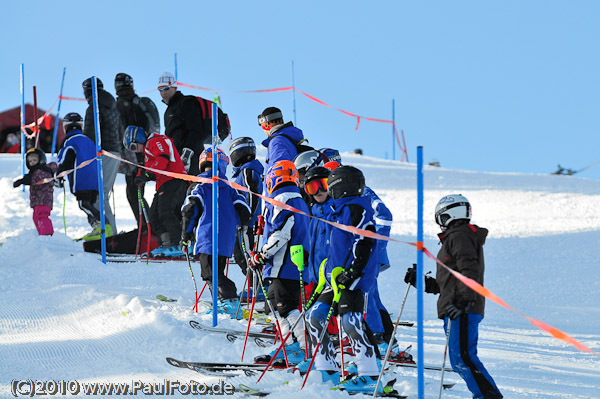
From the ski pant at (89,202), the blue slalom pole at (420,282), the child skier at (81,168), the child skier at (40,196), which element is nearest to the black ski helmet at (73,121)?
the child skier at (81,168)

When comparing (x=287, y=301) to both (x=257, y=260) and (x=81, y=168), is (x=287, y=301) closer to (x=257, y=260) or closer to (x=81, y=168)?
(x=257, y=260)

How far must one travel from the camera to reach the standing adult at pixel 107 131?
39.2ft

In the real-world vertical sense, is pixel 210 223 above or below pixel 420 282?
above

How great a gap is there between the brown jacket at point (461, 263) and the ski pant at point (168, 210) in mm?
5760

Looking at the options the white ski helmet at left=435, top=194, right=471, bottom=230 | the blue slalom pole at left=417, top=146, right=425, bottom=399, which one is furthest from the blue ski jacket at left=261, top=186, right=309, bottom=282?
the blue slalom pole at left=417, top=146, right=425, bottom=399

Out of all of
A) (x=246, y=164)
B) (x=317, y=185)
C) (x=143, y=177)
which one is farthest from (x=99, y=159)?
(x=317, y=185)

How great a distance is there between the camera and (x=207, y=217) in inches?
316

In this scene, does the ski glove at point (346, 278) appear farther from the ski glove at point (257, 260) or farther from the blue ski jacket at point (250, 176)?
the blue ski jacket at point (250, 176)

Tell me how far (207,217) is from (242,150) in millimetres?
803

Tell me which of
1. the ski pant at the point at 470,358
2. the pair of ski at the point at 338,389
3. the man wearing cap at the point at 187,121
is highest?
the man wearing cap at the point at 187,121

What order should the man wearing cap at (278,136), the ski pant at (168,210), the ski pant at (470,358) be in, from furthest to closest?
the ski pant at (168,210)
the man wearing cap at (278,136)
the ski pant at (470,358)

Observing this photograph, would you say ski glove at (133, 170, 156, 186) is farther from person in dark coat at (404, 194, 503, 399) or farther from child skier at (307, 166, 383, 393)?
person in dark coat at (404, 194, 503, 399)

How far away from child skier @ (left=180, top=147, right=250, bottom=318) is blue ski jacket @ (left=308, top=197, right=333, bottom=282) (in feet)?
6.93

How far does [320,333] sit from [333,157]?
2.55 m
